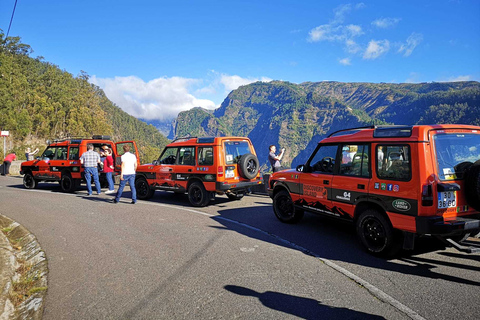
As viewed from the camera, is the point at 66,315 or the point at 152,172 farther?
the point at 152,172

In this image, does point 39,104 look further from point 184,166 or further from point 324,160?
point 324,160

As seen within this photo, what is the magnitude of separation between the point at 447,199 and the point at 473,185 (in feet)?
1.36

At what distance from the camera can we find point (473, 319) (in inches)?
127

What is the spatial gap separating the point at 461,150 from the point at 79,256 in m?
6.20

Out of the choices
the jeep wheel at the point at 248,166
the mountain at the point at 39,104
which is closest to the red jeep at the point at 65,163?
the jeep wheel at the point at 248,166

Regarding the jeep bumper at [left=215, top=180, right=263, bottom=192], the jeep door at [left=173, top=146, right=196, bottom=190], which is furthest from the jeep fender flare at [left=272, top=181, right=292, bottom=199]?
the jeep door at [left=173, top=146, right=196, bottom=190]

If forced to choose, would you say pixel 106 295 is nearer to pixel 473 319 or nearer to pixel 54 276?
pixel 54 276

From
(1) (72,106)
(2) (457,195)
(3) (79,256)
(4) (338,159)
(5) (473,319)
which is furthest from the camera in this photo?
(1) (72,106)

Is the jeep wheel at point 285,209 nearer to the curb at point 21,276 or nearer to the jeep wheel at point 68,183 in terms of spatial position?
the curb at point 21,276


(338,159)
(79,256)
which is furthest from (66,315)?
(338,159)

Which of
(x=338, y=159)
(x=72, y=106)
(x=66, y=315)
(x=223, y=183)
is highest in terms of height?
(x=72, y=106)

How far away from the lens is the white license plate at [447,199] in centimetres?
441

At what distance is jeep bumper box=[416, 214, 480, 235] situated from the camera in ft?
14.1

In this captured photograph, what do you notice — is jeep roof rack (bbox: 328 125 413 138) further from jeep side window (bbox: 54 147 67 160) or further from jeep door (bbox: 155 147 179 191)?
jeep side window (bbox: 54 147 67 160)
